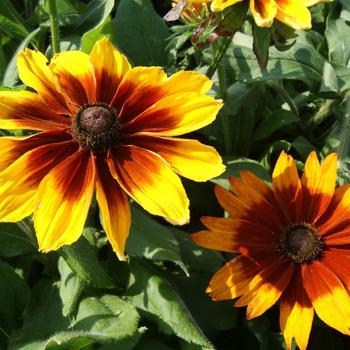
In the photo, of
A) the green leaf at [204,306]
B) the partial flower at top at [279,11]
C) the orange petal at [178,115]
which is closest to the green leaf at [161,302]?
the green leaf at [204,306]

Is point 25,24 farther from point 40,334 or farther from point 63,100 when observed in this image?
point 40,334

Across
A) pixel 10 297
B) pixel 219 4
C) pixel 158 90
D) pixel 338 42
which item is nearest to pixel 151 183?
pixel 158 90

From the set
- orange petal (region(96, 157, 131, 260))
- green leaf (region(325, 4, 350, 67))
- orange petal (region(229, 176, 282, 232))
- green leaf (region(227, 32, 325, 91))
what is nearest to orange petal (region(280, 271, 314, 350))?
orange petal (region(229, 176, 282, 232))

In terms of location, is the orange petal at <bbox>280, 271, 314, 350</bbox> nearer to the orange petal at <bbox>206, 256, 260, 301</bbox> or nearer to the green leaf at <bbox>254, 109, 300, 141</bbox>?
the orange petal at <bbox>206, 256, 260, 301</bbox>

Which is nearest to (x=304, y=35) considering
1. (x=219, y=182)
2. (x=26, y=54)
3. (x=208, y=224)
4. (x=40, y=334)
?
(x=219, y=182)

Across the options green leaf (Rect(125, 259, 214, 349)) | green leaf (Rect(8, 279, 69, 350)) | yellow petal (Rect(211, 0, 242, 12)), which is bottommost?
green leaf (Rect(8, 279, 69, 350))

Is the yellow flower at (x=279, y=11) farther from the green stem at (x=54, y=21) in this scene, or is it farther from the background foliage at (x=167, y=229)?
the green stem at (x=54, y=21)
